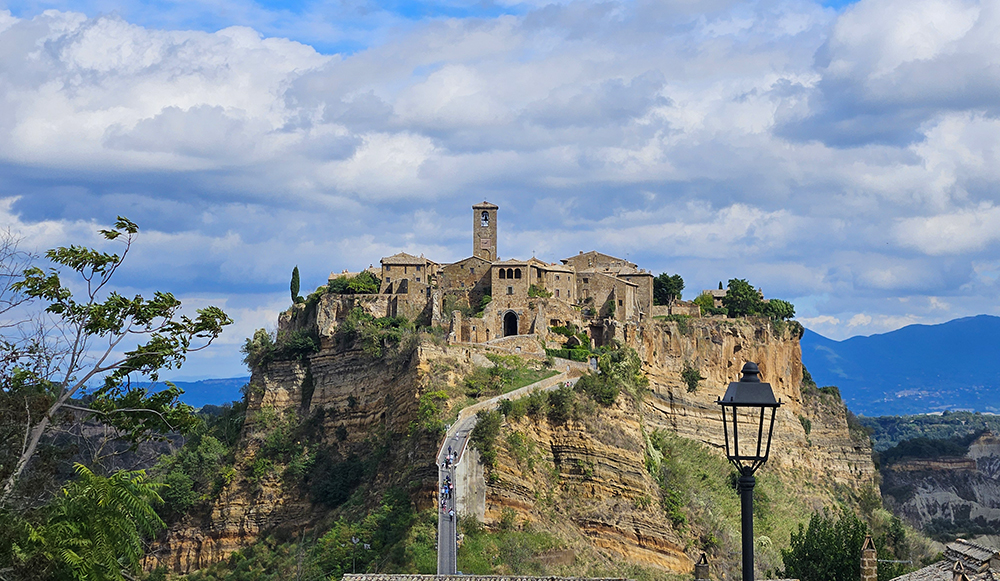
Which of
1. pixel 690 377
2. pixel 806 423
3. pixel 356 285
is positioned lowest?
pixel 806 423

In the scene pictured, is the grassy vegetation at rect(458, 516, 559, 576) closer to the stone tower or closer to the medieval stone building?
the medieval stone building

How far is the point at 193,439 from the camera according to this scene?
3167 inches

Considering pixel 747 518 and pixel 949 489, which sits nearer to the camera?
pixel 747 518

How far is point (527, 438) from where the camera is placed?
58344mm

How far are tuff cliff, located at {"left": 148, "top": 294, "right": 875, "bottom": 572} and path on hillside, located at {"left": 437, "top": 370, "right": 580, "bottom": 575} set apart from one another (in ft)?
3.47

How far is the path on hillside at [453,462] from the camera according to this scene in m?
47.6

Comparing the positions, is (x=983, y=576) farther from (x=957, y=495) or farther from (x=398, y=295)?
(x=957, y=495)

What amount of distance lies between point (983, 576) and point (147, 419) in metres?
20.6

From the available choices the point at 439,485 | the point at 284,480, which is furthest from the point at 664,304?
the point at 439,485

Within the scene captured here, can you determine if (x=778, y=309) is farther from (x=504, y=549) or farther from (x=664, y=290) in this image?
(x=504, y=549)

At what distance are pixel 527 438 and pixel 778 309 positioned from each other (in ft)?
155

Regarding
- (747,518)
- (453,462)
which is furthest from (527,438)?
(747,518)

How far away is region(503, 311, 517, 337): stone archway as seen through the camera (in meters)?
74.6

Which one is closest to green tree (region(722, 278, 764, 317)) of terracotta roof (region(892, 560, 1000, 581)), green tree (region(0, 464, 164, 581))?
terracotta roof (region(892, 560, 1000, 581))
